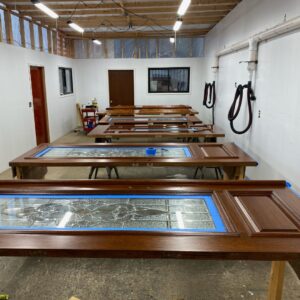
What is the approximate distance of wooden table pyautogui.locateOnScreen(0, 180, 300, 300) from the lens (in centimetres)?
141

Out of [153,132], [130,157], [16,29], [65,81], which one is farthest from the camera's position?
[65,81]

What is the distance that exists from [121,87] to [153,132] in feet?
A: 18.4

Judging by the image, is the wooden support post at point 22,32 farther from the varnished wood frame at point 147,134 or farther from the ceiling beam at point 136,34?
the ceiling beam at point 136,34

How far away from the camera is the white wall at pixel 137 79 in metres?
9.91

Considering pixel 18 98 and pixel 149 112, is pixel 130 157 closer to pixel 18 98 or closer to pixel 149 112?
pixel 18 98

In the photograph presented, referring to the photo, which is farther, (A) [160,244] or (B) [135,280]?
(B) [135,280]

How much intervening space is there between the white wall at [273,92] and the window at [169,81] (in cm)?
435

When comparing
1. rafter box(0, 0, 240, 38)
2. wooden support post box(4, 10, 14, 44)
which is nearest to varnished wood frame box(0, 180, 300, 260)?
rafter box(0, 0, 240, 38)

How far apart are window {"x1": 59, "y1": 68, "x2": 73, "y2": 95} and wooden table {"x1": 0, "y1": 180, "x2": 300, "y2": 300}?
703 centimetres

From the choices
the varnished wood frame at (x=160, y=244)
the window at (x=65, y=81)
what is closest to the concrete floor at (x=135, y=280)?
the varnished wood frame at (x=160, y=244)

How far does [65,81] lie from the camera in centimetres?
911

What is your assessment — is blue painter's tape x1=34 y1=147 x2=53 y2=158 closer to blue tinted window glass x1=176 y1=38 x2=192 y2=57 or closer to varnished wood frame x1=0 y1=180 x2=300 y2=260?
varnished wood frame x1=0 y1=180 x2=300 y2=260

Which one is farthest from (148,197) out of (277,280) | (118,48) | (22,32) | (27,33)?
(118,48)

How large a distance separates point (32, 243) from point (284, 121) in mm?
3172
